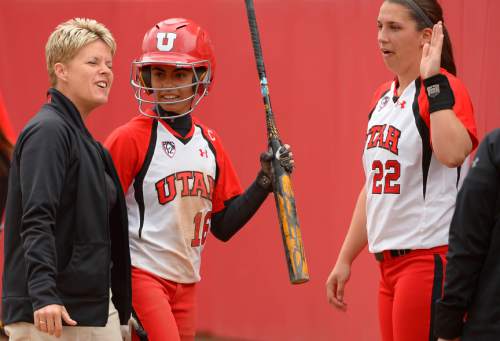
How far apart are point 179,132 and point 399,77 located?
3.07 ft

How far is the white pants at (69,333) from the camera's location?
3.32 m

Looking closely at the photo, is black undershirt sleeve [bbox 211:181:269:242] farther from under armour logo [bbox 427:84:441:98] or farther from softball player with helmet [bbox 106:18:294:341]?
under armour logo [bbox 427:84:441:98]

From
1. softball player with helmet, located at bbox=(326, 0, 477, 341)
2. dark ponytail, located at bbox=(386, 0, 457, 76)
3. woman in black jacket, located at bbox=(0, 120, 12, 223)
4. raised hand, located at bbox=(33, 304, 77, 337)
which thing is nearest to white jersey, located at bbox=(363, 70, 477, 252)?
softball player with helmet, located at bbox=(326, 0, 477, 341)

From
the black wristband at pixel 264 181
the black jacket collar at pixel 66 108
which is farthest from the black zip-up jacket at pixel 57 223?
the black wristband at pixel 264 181

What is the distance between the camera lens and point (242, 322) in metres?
6.73

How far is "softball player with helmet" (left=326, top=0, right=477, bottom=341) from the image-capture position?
3562 mm

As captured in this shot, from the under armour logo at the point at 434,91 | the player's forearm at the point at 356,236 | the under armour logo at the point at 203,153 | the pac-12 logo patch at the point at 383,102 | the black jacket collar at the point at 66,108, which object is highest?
the under armour logo at the point at 434,91

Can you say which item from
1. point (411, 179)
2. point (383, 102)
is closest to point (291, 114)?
point (383, 102)

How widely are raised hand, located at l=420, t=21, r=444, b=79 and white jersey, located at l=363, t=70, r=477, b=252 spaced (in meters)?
0.15

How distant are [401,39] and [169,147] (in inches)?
40.2

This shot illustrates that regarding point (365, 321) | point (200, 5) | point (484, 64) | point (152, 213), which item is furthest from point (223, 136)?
point (152, 213)

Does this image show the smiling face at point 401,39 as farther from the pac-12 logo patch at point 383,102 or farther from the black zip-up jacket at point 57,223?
the black zip-up jacket at point 57,223

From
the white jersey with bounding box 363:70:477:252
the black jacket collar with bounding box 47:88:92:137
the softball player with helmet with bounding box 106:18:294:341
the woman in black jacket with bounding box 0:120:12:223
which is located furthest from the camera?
the woman in black jacket with bounding box 0:120:12:223

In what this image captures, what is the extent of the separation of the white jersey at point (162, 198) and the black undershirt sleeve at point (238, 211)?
5.4 inches
